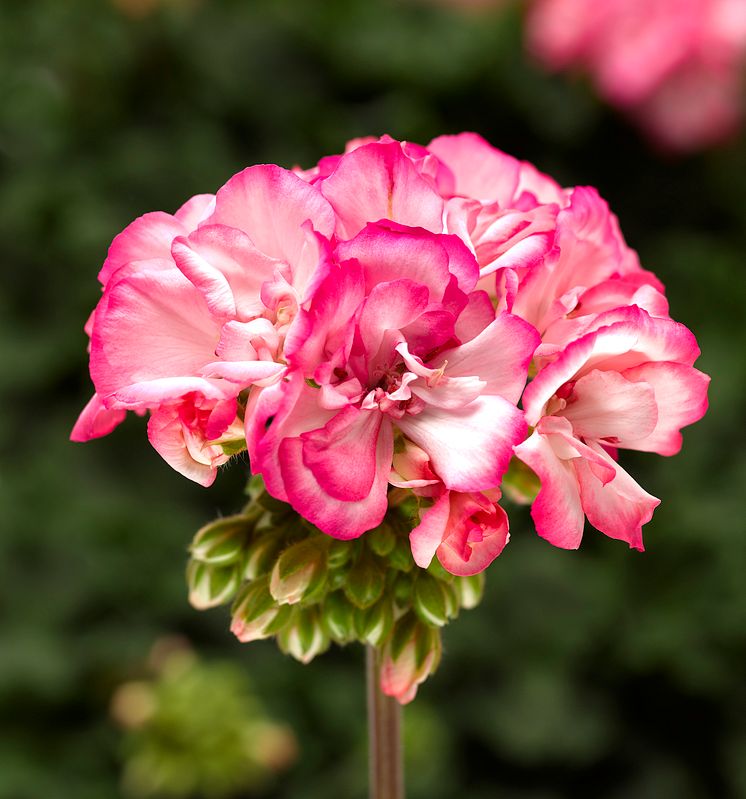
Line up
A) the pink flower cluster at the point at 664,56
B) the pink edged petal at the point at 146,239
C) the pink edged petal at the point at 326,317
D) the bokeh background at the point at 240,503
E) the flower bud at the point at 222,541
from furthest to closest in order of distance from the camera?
the pink flower cluster at the point at 664,56
the bokeh background at the point at 240,503
the flower bud at the point at 222,541
the pink edged petal at the point at 146,239
the pink edged petal at the point at 326,317

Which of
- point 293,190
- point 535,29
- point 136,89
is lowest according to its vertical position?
point 136,89

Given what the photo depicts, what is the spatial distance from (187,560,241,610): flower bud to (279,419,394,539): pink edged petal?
9.7 inches

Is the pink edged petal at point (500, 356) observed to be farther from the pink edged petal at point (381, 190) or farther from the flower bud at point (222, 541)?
the flower bud at point (222, 541)

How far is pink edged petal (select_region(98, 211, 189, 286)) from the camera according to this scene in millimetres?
765

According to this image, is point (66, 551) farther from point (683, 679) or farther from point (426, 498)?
point (426, 498)

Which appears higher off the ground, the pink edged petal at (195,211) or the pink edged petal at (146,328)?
the pink edged petal at (195,211)

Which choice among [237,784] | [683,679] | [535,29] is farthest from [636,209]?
[237,784]

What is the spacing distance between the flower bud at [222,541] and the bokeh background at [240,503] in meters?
1.03

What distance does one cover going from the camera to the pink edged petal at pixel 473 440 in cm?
66

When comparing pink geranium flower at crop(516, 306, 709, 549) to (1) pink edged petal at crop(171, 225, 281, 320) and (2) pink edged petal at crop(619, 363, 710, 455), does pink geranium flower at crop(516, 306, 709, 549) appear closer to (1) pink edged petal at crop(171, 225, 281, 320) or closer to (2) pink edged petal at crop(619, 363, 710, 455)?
(2) pink edged petal at crop(619, 363, 710, 455)

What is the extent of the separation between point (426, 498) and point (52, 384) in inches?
76.2

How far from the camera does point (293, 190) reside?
0.71 metres

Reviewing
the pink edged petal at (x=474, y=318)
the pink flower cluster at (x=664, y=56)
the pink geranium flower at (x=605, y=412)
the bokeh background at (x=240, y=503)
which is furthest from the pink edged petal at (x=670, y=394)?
the pink flower cluster at (x=664, y=56)

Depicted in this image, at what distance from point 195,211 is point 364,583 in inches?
11.4
